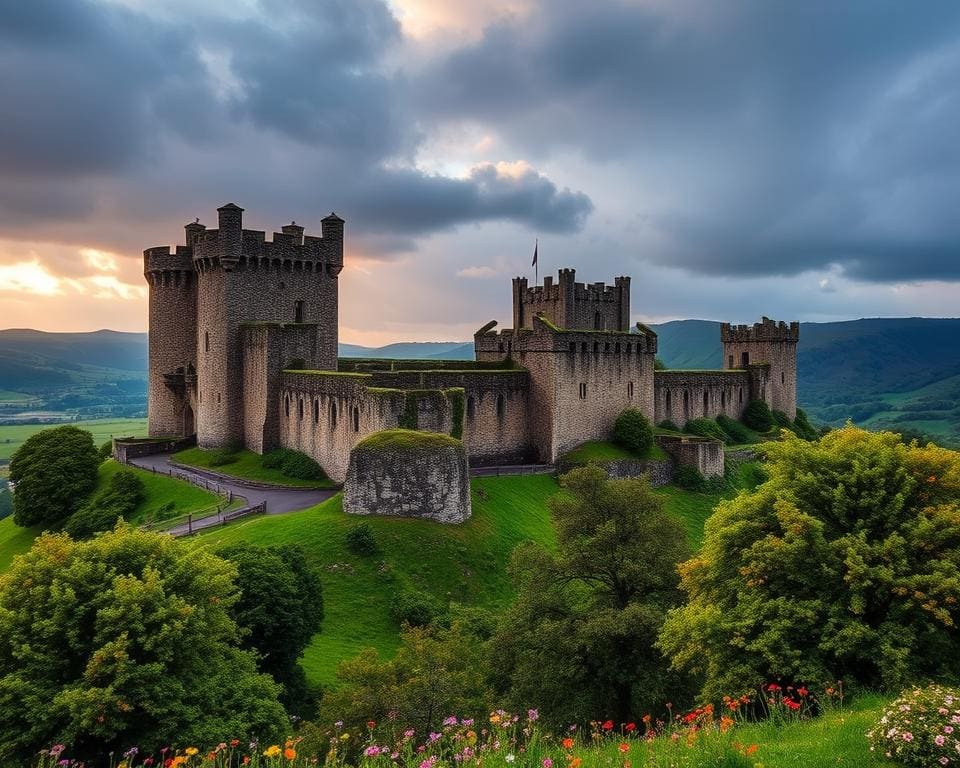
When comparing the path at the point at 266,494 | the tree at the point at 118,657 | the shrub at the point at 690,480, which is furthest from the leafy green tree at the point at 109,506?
the shrub at the point at 690,480

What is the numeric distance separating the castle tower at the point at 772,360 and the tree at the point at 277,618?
6207cm

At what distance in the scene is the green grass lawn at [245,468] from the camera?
165 ft

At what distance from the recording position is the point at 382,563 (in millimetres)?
35281

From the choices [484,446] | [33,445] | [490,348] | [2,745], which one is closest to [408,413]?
[484,446]

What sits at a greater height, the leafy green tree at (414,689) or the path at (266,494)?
the path at (266,494)

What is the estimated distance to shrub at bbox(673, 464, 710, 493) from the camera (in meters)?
56.4

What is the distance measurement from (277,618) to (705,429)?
171 ft

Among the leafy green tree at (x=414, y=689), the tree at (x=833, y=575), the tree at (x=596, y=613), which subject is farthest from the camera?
the tree at (x=596, y=613)

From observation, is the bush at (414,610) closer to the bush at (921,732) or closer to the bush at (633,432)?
the bush at (921,732)

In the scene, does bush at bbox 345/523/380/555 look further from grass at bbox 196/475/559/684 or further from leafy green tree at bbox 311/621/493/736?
leafy green tree at bbox 311/621/493/736

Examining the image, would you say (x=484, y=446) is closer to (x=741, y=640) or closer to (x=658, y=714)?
(x=658, y=714)

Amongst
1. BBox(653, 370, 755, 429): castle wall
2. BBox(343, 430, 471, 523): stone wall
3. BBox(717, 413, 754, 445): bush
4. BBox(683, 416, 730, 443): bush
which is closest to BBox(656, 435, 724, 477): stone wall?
BBox(653, 370, 755, 429): castle wall

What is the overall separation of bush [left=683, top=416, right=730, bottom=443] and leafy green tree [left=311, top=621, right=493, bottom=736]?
4799 centimetres

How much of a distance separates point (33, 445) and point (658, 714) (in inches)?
1990
